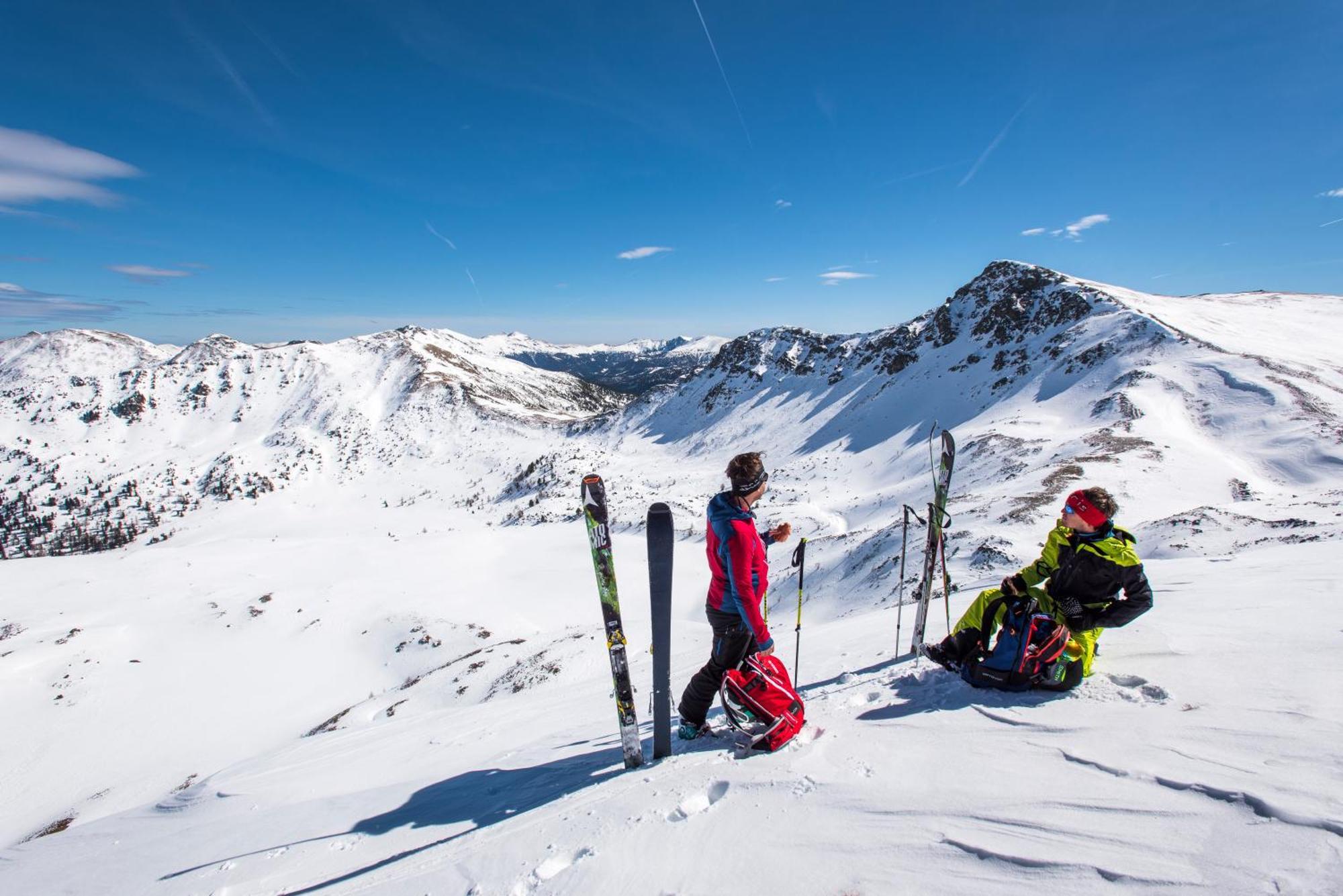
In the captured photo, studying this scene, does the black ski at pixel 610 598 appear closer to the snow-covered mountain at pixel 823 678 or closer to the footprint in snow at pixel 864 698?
the snow-covered mountain at pixel 823 678

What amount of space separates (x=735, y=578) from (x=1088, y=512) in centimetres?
366

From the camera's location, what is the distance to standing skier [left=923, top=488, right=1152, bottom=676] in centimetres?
534

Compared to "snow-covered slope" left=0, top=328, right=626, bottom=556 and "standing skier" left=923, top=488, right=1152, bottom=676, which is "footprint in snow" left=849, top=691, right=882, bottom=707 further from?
"snow-covered slope" left=0, top=328, right=626, bottom=556

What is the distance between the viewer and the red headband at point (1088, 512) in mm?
5434

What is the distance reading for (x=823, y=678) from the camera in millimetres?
7926

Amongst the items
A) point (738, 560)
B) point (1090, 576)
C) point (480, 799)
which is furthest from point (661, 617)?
point (1090, 576)

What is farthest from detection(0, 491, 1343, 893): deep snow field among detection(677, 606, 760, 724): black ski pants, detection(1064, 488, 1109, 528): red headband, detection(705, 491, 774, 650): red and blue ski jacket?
detection(1064, 488, 1109, 528): red headband

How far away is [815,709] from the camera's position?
20.7 ft

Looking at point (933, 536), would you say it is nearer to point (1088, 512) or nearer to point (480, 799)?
point (1088, 512)

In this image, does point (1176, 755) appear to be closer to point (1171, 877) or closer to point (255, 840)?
point (1171, 877)

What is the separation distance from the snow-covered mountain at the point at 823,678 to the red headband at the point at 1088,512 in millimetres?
1528

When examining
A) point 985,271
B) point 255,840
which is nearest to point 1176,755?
point 255,840

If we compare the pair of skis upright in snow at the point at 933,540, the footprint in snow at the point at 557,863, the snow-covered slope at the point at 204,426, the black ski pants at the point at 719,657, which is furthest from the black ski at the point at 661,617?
the snow-covered slope at the point at 204,426

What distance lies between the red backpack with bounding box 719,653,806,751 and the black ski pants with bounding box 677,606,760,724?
0.48 ft
